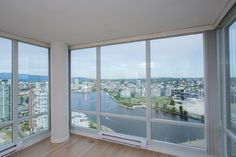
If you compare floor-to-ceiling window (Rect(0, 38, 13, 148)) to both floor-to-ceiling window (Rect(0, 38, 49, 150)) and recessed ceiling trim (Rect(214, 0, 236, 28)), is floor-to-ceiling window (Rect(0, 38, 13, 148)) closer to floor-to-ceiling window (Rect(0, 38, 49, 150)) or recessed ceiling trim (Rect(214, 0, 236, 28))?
floor-to-ceiling window (Rect(0, 38, 49, 150))

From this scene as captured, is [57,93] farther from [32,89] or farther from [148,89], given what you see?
[148,89]

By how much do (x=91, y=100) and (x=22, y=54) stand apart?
6.36ft

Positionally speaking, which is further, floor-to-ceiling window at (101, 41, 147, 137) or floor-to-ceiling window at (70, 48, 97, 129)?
floor-to-ceiling window at (70, 48, 97, 129)

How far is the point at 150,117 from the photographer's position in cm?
305

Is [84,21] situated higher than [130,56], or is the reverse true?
[84,21]

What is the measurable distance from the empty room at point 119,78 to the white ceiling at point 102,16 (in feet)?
0.05

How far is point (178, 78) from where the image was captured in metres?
2.85

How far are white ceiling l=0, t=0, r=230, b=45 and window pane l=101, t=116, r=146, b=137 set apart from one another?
200cm

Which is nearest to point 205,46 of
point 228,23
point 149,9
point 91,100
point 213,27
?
point 213,27

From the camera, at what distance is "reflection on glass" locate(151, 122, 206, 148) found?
268cm

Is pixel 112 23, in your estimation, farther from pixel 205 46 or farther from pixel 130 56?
pixel 205 46

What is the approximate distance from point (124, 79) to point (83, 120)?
165 cm

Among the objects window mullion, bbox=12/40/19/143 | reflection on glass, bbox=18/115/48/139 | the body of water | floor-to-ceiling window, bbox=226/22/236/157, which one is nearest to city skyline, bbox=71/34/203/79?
floor-to-ceiling window, bbox=226/22/236/157

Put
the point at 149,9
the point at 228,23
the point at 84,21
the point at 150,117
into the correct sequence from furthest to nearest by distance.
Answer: the point at 150,117
the point at 84,21
the point at 228,23
the point at 149,9
